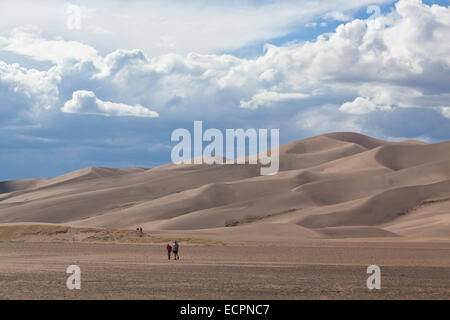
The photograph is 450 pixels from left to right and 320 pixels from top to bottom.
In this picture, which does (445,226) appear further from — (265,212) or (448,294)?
(448,294)

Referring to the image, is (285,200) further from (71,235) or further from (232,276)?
(232,276)

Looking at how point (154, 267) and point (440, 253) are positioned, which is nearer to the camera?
point (154, 267)

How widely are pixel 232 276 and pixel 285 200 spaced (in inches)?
3209

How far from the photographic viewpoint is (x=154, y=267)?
108 ft

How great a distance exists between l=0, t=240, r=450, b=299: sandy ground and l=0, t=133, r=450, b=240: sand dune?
32.7m

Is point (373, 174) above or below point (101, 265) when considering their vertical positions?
above

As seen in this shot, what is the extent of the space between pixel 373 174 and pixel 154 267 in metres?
95.6

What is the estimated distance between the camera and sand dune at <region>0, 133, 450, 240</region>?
87.1 m

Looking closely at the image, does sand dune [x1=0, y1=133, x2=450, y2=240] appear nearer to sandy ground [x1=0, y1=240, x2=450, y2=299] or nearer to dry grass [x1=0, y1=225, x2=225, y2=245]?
dry grass [x1=0, y1=225, x2=225, y2=245]

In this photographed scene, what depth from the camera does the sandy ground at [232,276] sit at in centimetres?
2236

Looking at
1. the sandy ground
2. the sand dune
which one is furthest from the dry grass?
the sandy ground

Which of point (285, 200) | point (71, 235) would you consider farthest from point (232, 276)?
point (285, 200)
